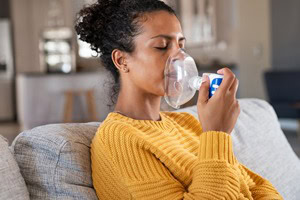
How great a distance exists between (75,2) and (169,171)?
30.8 ft

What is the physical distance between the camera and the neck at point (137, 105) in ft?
4.33

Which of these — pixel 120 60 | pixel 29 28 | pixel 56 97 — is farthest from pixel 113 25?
pixel 29 28

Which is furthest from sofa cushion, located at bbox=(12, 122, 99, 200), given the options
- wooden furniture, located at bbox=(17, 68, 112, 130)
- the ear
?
wooden furniture, located at bbox=(17, 68, 112, 130)

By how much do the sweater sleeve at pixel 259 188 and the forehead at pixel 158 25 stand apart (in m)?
0.44

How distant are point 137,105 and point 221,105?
0.95 ft

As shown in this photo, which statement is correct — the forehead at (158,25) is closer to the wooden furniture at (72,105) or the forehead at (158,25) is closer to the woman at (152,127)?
the woman at (152,127)

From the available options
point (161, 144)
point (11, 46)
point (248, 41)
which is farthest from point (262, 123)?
point (11, 46)

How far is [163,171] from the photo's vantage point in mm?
1130

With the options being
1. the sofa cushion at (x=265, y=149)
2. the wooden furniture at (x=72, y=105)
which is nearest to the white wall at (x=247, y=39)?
the wooden furniture at (x=72, y=105)

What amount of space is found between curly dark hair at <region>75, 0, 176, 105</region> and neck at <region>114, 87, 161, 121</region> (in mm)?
58

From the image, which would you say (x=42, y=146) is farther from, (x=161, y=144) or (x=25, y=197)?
(x=161, y=144)

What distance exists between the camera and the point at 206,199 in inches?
41.7

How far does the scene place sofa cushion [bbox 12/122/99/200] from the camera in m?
1.15

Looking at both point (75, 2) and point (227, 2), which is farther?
point (75, 2)
